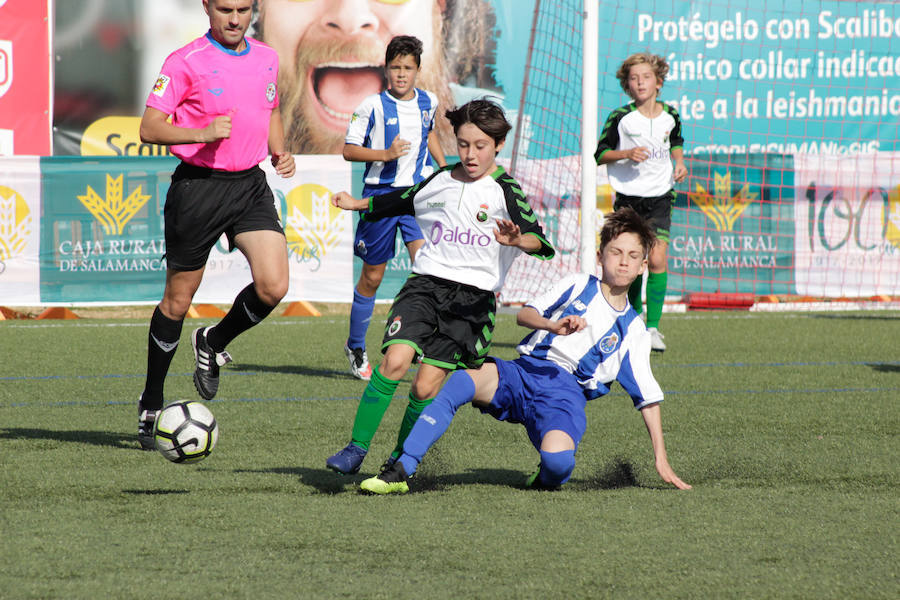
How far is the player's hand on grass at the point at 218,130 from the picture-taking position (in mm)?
4371

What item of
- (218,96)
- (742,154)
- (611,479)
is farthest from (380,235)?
(742,154)

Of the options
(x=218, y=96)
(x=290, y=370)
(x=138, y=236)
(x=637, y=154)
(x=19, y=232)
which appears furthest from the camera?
(x=138, y=236)

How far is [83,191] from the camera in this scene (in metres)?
11.9

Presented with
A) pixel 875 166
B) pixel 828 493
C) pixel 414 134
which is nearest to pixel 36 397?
pixel 414 134

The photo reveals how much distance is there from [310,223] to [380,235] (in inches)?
197

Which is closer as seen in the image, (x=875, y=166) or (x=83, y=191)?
(x=83, y=191)

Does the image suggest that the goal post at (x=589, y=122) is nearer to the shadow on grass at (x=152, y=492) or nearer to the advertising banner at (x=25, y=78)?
the shadow on grass at (x=152, y=492)

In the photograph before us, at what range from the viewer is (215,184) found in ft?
15.8

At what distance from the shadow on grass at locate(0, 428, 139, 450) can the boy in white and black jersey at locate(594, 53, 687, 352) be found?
4299mm

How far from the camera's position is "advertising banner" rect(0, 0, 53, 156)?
14398mm

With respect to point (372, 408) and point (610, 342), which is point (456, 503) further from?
point (610, 342)

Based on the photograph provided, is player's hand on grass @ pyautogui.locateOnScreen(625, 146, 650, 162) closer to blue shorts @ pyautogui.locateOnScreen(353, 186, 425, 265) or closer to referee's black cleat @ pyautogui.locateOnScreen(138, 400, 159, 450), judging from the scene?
blue shorts @ pyautogui.locateOnScreen(353, 186, 425, 265)

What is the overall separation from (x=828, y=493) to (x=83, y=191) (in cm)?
963

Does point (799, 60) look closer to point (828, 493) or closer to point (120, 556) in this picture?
point (828, 493)
